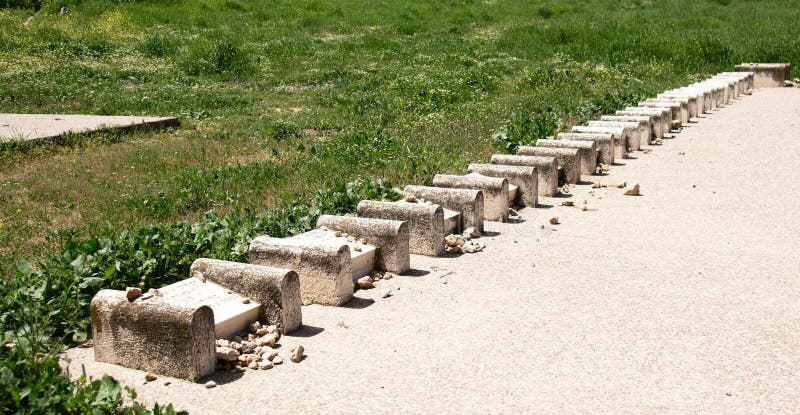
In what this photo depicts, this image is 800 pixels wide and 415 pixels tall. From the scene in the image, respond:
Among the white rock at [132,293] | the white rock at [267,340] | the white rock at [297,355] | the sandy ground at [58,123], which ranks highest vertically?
the sandy ground at [58,123]

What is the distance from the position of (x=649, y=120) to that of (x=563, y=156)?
3.22 m

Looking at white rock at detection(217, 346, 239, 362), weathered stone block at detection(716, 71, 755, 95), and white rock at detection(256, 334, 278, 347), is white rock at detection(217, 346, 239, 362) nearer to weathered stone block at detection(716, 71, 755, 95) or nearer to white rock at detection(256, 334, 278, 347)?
white rock at detection(256, 334, 278, 347)

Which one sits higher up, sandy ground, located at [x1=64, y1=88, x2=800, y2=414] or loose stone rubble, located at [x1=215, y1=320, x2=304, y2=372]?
loose stone rubble, located at [x1=215, y1=320, x2=304, y2=372]

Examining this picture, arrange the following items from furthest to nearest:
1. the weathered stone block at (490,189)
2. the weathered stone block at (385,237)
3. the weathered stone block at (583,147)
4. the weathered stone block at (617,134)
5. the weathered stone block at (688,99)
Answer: the weathered stone block at (688,99), the weathered stone block at (617,134), the weathered stone block at (583,147), the weathered stone block at (490,189), the weathered stone block at (385,237)

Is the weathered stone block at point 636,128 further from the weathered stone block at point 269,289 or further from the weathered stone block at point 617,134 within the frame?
the weathered stone block at point 269,289

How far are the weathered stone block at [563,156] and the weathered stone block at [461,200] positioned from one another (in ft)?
7.21

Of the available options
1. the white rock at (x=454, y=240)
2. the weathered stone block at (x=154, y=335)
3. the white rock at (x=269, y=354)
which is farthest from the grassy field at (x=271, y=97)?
the white rock at (x=269, y=354)

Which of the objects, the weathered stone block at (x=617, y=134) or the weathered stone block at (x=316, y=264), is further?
the weathered stone block at (x=617, y=134)

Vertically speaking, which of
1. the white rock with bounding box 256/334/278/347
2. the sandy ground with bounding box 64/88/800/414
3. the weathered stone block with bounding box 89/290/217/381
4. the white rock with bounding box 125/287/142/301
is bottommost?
the sandy ground with bounding box 64/88/800/414

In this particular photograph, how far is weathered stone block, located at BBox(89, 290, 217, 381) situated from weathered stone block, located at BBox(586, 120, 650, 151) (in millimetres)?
8019

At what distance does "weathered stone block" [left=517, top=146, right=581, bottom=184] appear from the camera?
931 cm

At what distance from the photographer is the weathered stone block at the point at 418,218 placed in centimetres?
668

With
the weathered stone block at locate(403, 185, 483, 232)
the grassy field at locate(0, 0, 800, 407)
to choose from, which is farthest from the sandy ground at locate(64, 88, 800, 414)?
the grassy field at locate(0, 0, 800, 407)

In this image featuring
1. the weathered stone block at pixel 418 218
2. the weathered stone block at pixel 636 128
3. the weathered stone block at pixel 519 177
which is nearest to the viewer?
the weathered stone block at pixel 418 218
